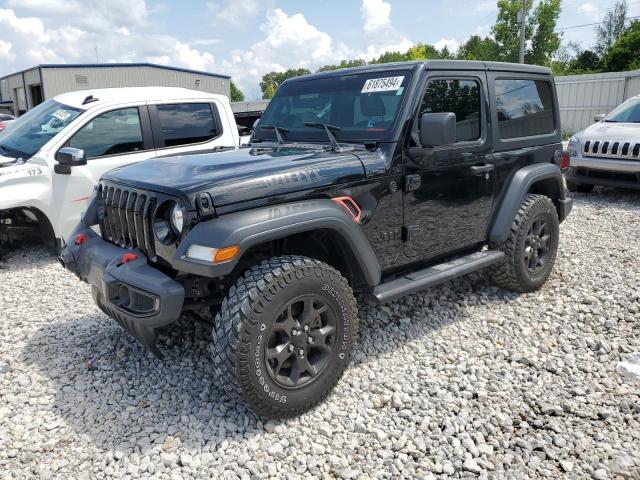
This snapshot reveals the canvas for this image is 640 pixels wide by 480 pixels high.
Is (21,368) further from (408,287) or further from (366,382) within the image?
(408,287)

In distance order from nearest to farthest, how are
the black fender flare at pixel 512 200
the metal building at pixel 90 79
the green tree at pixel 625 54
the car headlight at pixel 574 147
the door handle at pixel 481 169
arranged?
the door handle at pixel 481 169 < the black fender flare at pixel 512 200 < the car headlight at pixel 574 147 < the metal building at pixel 90 79 < the green tree at pixel 625 54

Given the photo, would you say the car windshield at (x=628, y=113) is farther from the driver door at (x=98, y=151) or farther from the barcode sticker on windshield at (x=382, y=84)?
the driver door at (x=98, y=151)

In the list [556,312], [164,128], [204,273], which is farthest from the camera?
[164,128]

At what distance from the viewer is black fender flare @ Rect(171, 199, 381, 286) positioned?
102 inches

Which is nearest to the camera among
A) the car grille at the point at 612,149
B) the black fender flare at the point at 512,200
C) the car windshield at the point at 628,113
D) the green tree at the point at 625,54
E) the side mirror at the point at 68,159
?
the black fender flare at the point at 512,200

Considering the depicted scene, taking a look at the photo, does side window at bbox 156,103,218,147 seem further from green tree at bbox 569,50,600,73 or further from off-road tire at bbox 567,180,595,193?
green tree at bbox 569,50,600,73

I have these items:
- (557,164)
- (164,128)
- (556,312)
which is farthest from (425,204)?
(164,128)

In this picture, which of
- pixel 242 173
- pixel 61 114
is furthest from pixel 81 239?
pixel 61 114

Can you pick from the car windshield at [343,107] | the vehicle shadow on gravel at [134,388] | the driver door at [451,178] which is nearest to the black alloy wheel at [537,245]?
the driver door at [451,178]

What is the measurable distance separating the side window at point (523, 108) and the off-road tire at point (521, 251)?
58 cm

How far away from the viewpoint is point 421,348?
371 cm

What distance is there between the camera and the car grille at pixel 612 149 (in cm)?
793

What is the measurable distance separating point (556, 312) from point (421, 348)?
129 cm

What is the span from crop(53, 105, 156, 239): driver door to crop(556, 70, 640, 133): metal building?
55.7 ft
